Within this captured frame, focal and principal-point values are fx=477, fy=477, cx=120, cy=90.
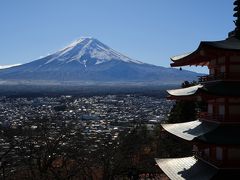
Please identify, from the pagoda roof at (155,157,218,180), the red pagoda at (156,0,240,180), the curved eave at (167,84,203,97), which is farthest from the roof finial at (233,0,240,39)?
the pagoda roof at (155,157,218,180)

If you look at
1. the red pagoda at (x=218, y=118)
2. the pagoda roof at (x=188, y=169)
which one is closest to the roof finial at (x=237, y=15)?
the red pagoda at (x=218, y=118)

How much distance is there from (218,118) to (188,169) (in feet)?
8.93

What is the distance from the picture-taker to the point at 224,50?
50.9ft

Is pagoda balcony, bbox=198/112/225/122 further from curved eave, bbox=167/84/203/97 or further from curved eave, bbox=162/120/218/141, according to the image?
curved eave, bbox=167/84/203/97

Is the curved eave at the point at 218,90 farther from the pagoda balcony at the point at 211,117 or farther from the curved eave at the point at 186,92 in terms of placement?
the pagoda balcony at the point at 211,117

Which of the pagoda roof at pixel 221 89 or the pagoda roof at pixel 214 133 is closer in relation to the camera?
the pagoda roof at pixel 214 133

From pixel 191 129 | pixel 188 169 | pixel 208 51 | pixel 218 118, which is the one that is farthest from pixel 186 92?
pixel 188 169

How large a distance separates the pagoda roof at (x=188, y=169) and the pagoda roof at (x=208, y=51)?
12.8 ft

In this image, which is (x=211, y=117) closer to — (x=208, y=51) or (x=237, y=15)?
(x=208, y=51)

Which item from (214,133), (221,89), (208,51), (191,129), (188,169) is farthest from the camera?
(191,129)

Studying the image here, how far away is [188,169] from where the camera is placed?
17.9 meters

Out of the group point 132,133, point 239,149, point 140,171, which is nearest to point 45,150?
point 140,171

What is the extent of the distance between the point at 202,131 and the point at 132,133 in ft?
79.1

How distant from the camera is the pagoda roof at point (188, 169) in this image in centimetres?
1596
